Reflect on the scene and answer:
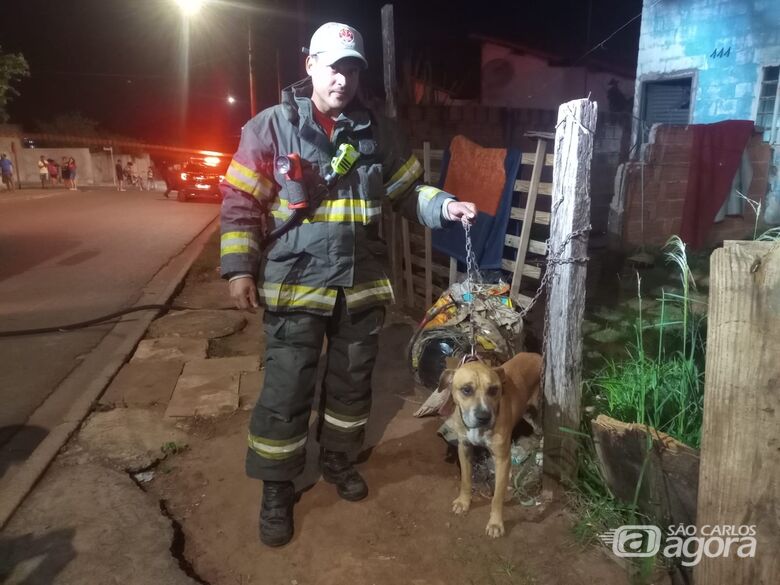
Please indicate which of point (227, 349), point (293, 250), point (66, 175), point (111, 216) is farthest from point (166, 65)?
point (293, 250)

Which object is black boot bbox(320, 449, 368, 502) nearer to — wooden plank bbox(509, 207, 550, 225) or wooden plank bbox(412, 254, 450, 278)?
wooden plank bbox(509, 207, 550, 225)

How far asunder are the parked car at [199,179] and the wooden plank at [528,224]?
52.5 feet

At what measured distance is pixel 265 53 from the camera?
19.2m

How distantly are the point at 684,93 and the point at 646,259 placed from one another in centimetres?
545

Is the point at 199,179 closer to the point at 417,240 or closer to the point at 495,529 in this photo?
the point at 417,240

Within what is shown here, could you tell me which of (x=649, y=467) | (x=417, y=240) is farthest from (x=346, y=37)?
(x=417, y=240)

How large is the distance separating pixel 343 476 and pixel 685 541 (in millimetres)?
1594

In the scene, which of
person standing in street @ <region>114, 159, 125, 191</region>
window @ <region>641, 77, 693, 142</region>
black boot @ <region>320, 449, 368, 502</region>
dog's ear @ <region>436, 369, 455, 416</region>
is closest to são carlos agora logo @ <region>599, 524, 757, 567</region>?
dog's ear @ <region>436, 369, 455, 416</region>

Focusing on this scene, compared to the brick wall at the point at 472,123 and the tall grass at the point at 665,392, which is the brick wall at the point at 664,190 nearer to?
the brick wall at the point at 472,123

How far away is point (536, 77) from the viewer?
1803 centimetres

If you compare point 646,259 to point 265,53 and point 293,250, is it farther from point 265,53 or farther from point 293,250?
point 265,53

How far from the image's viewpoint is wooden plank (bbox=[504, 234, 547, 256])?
4.52m

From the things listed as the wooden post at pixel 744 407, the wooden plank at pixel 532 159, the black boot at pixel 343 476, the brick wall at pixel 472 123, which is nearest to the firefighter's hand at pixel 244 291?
the black boot at pixel 343 476

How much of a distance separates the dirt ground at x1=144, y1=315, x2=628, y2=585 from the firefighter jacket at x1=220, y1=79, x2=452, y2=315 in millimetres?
1049
